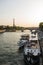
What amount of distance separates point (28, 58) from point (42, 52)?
1042 mm

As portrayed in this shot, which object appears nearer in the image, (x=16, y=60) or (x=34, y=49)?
(x=34, y=49)

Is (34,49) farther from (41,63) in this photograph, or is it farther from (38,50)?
(41,63)

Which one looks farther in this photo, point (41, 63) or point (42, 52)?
point (42, 52)

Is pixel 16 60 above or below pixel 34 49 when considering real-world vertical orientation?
below

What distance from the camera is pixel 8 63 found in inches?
573

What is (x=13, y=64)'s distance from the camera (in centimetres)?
1413

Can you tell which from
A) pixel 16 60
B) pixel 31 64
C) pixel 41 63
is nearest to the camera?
pixel 41 63

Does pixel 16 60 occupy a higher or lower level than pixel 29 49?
lower

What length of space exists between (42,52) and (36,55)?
655mm

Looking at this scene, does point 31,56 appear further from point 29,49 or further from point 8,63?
point 8,63

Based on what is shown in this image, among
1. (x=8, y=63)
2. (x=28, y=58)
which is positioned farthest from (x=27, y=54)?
(x=8, y=63)

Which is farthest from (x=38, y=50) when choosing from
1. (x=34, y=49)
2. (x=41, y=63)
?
(x=41, y=63)

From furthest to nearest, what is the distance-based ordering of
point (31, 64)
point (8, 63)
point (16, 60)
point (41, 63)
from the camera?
point (16, 60), point (8, 63), point (31, 64), point (41, 63)

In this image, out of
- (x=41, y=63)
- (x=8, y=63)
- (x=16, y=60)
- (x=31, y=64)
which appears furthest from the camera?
(x=16, y=60)
